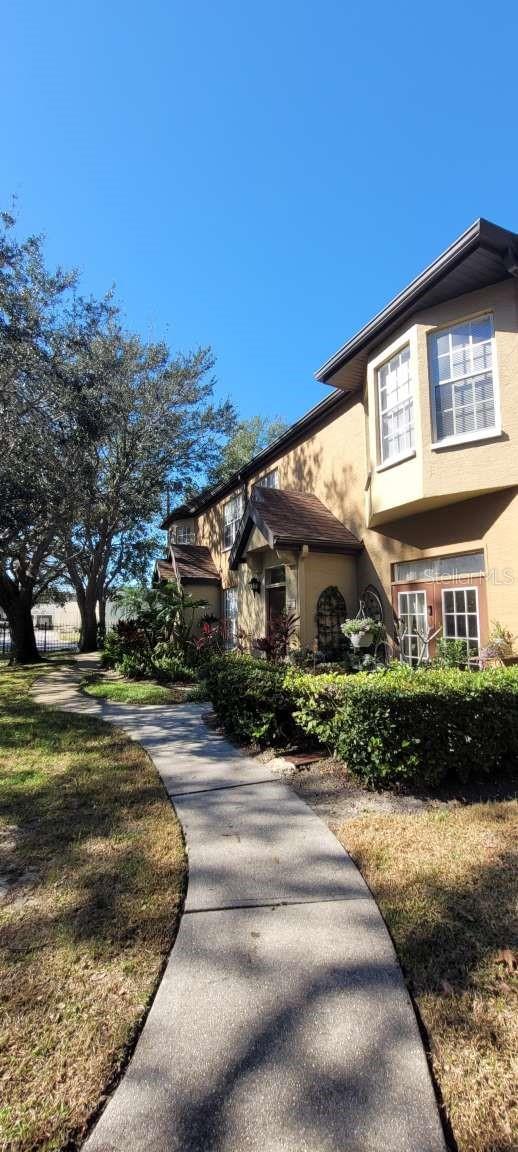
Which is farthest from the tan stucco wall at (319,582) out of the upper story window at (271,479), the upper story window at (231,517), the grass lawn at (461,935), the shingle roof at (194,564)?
the shingle roof at (194,564)

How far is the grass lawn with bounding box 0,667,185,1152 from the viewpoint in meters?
1.87

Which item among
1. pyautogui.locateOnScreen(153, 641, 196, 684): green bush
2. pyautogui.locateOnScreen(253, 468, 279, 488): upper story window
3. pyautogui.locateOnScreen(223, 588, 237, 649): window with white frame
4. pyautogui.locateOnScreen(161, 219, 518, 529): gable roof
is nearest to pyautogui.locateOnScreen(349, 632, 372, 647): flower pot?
pyautogui.locateOnScreen(153, 641, 196, 684): green bush

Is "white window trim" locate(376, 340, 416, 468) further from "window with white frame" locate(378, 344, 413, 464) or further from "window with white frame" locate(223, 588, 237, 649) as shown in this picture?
"window with white frame" locate(223, 588, 237, 649)

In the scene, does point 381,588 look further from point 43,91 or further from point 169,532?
point 169,532

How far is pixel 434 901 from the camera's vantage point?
3.00m

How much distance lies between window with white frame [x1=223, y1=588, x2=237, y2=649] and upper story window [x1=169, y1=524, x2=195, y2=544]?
5415 mm

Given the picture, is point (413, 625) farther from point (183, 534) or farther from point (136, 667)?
point (183, 534)

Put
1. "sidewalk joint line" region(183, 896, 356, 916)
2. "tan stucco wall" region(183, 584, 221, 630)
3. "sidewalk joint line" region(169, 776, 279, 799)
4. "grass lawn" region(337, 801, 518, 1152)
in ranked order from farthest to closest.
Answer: "tan stucco wall" region(183, 584, 221, 630), "sidewalk joint line" region(169, 776, 279, 799), "sidewalk joint line" region(183, 896, 356, 916), "grass lawn" region(337, 801, 518, 1152)

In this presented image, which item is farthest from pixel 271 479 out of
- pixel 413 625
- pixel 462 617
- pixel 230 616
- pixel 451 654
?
pixel 451 654

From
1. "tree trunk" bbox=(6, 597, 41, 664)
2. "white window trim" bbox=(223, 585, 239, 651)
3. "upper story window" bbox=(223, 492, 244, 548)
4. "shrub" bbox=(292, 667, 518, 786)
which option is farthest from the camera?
"tree trunk" bbox=(6, 597, 41, 664)

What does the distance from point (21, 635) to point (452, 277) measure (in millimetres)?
18880

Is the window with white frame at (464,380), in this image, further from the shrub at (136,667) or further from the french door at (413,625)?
the shrub at (136,667)

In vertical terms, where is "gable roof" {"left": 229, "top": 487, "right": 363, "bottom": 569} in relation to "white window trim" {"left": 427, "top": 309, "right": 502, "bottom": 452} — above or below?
below

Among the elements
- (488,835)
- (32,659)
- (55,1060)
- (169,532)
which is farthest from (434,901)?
(169,532)
